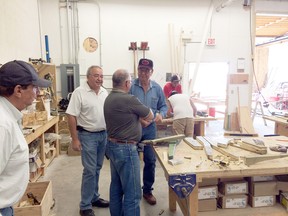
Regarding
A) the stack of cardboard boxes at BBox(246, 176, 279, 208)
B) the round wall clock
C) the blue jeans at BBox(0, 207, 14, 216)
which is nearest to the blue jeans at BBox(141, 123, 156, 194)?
the stack of cardboard boxes at BBox(246, 176, 279, 208)

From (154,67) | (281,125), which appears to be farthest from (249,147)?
(154,67)

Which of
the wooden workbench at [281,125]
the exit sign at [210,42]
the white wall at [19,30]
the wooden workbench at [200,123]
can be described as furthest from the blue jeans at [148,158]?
the exit sign at [210,42]

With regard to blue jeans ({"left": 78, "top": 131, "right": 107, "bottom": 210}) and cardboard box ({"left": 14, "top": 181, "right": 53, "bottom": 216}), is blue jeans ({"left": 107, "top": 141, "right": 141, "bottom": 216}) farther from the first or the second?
cardboard box ({"left": 14, "top": 181, "right": 53, "bottom": 216})

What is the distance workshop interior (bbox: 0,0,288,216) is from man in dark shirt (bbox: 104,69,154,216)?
299 millimetres

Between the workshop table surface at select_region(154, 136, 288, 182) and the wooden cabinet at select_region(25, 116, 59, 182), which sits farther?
the wooden cabinet at select_region(25, 116, 59, 182)

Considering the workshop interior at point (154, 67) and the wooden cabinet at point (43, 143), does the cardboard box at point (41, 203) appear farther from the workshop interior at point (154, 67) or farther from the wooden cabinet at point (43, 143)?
the wooden cabinet at point (43, 143)

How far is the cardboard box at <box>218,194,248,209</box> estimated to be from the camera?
6.29ft

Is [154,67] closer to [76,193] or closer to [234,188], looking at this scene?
[76,193]

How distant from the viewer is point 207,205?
190 centimetres

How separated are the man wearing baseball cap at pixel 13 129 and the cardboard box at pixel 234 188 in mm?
1510

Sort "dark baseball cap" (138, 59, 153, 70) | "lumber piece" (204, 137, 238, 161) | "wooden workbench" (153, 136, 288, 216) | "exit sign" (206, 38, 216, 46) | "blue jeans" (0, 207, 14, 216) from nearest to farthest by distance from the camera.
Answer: "blue jeans" (0, 207, 14, 216), "wooden workbench" (153, 136, 288, 216), "lumber piece" (204, 137, 238, 161), "dark baseball cap" (138, 59, 153, 70), "exit sign" (206, 38, 216, 46)

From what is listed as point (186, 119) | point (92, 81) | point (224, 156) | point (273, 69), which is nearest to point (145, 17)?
point (186, 119)

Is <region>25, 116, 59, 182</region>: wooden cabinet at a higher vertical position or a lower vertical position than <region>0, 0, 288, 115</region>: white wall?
lower

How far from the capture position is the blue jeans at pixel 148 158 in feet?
8.36
